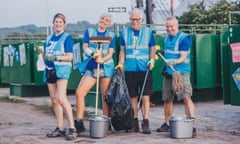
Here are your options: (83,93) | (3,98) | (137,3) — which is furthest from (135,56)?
(137,3)

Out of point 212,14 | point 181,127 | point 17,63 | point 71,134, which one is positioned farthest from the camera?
point 212,14

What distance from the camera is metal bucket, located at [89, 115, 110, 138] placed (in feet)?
28.4

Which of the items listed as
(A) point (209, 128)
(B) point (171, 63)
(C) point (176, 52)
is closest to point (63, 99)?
(B) point (171, 63)

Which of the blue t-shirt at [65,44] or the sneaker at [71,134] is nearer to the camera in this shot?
the sneaker at [71,134]

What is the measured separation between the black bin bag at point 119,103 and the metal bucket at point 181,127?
29.1 inches

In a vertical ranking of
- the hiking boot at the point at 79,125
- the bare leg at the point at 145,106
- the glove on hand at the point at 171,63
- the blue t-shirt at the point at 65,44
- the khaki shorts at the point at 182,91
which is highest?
the blue t-shirt at the point at 65,44

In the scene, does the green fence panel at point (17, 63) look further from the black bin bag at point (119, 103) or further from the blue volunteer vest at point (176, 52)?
the blue volunteer vest at point (176, 52)

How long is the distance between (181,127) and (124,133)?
3.51 ft

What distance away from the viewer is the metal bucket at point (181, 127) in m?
8.55

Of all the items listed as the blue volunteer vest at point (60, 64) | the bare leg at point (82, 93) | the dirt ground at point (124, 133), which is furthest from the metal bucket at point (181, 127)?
the blue volunteer vest at point (60, 64)

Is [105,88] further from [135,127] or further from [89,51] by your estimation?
[135,127]

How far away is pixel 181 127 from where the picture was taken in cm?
860

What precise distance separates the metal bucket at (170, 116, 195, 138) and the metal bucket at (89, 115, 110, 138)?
0.99 m

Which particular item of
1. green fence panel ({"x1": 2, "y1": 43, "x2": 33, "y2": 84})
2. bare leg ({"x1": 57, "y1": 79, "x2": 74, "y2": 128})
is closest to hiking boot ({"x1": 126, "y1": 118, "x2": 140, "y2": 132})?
bare leg ({"x1": 57, "y1": 79, "x2": 74, "y2": 128})
